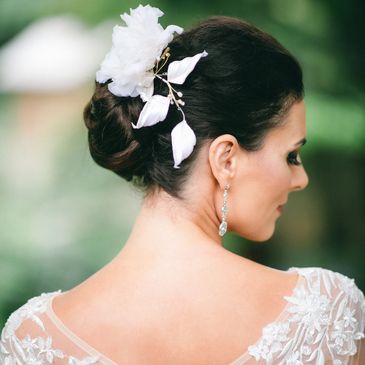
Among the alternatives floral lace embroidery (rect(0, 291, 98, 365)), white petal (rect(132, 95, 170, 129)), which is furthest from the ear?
floral lace embroidery (rect(0, 291, 98, 365))

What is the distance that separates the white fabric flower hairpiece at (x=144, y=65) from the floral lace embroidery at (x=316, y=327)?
429mm

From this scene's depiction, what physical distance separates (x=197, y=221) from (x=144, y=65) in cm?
36

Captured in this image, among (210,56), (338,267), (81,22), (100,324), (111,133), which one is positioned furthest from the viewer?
(338,267)

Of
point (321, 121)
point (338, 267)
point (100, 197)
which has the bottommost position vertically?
point (338, 267)

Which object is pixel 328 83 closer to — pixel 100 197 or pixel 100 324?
pixel 100 197

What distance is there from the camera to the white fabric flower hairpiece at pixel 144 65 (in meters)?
1.56

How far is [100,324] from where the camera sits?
1.43 m

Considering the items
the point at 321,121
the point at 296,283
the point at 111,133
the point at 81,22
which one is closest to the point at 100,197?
the point at 81,22

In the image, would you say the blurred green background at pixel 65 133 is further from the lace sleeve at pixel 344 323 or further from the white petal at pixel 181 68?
the lace sleeve at pixel 344 323

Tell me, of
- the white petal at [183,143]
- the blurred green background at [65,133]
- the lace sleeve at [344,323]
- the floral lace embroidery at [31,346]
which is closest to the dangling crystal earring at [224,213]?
the white petal at [183,143]

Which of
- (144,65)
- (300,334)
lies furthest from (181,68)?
(300,334)

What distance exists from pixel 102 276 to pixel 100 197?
2.27 metres

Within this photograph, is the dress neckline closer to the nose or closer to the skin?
the skin

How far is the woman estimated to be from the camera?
1.41m
